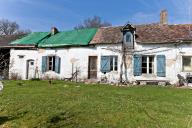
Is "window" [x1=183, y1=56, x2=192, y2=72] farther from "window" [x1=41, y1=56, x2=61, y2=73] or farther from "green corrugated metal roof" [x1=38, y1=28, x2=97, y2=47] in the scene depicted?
"window" [x1=41, y1=56, x2=61, y2=73]

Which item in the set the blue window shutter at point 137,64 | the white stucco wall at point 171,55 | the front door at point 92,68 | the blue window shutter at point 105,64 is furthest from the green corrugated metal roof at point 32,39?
the white stucco wall at point 171,55

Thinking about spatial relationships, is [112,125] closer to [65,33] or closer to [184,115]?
[184,115]

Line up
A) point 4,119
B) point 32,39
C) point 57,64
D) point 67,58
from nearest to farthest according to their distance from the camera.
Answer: point 4,119
point 67,58
point 57,64
point 32,39

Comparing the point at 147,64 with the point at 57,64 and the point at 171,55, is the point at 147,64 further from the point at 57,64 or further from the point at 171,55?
the point at 57,64

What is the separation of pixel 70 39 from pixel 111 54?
4.66m

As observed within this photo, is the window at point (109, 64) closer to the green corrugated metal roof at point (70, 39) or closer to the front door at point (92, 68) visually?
the front door at point (92, 68)

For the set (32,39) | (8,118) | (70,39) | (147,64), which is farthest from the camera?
(32,39)

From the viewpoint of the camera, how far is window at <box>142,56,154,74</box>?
25.4m

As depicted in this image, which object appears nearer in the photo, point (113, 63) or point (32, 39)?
point (113, 63)

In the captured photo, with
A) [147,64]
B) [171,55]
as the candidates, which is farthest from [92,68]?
[171,55]

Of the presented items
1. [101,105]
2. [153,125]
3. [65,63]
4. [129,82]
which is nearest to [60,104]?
[101,105]

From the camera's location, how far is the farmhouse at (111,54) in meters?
24.7

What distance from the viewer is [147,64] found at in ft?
83.7

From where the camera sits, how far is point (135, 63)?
2572 centimetres
